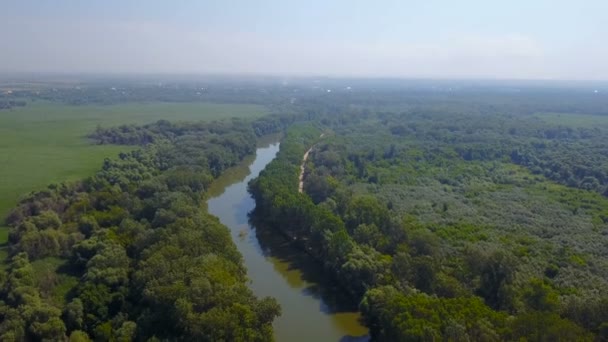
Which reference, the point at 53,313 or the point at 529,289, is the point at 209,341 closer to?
the point at 53,313

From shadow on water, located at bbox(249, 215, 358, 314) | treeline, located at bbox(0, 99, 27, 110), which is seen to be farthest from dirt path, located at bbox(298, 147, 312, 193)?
treeline, located at bbox(0, 99, 27, 110)

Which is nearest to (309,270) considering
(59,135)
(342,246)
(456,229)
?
(342,246)

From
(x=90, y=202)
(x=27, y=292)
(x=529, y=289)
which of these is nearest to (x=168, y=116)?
(x=90, y=202)

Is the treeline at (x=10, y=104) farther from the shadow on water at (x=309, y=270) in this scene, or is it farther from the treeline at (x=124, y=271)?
the shadow on water at (x=309, y=270)

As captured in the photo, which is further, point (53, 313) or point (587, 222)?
point (587, 222)

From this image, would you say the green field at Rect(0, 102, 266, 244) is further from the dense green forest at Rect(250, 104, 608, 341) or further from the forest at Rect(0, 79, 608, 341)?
the dense green forest at Rect(250, 104, 608, 341)
